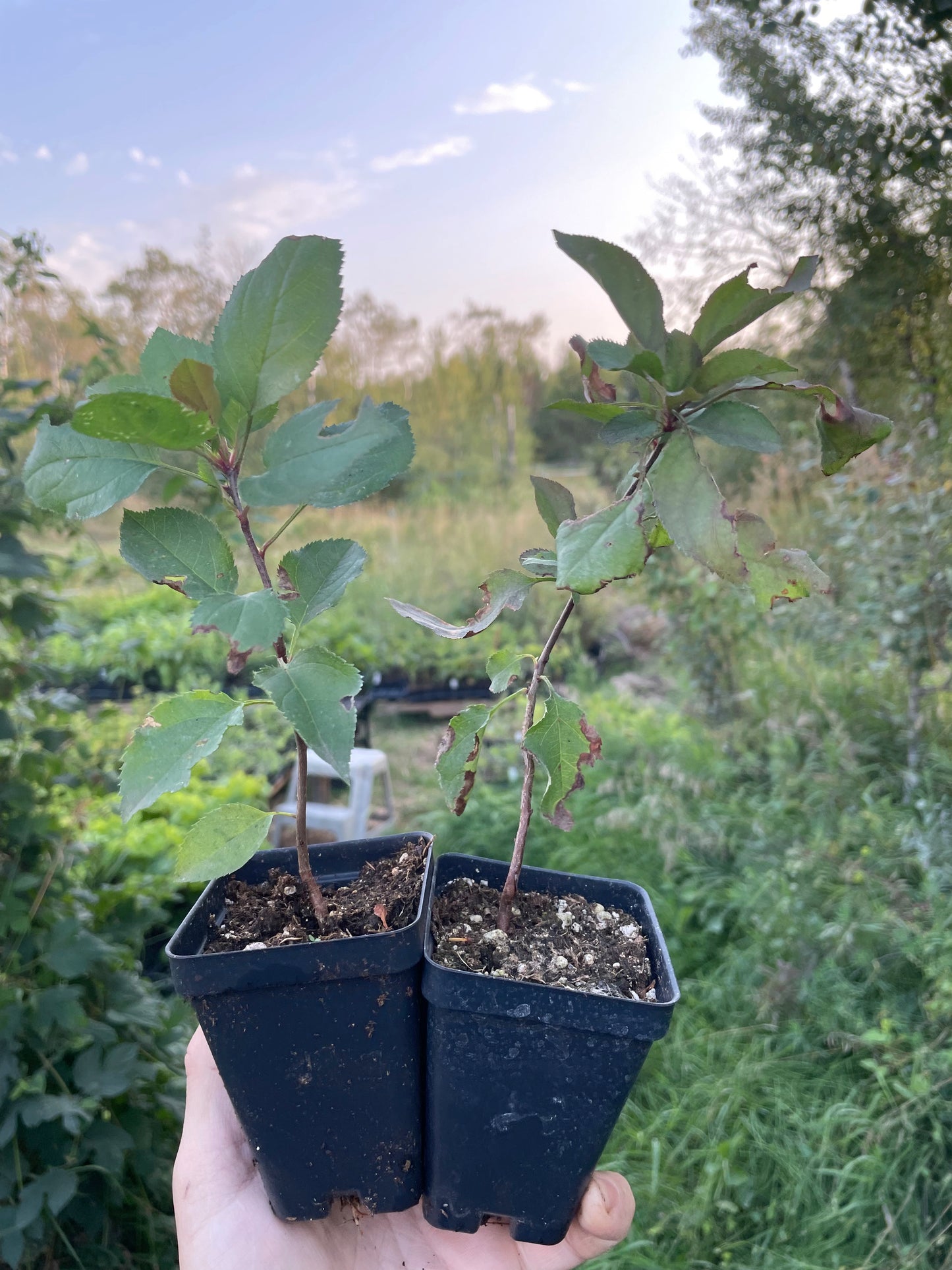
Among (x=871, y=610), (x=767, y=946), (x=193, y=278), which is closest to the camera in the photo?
(x=767, y=946)

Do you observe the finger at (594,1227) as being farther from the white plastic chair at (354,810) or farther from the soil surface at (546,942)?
the white plastic chair at (354,810)

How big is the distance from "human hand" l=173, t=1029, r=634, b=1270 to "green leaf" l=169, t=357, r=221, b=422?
61 cm

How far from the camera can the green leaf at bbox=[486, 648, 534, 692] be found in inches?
25.5

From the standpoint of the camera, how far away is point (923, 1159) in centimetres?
146

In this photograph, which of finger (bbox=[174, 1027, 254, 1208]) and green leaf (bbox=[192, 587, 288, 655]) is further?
finger (bbox=[174, 1027, 254, 1208])

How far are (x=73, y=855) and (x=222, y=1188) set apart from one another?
0.85m

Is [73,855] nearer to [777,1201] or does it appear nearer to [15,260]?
[15,260]

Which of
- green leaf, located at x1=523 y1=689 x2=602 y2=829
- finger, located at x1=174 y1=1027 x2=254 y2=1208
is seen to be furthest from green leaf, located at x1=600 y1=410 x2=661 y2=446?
finger, located at x1=174 y1=1027 x2=254 y2=1208

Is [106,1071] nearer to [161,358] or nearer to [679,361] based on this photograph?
[161,358]

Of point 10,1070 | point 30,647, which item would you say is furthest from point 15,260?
point 10,1070

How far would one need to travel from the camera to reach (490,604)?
2.04ft

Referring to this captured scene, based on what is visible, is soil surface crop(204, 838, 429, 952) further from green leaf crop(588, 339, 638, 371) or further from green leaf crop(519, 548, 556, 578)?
green leaf crop(588, 339, 638, 371)

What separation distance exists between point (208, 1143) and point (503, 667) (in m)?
0.56

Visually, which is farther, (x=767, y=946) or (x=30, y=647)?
(x=767, y=946)
